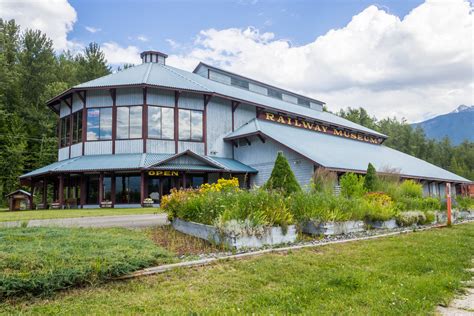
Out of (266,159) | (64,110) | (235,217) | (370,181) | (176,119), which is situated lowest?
(235,217)

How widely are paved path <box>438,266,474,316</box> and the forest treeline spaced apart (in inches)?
1435

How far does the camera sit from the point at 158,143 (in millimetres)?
22672

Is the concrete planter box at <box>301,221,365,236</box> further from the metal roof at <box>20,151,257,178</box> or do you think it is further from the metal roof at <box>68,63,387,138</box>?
the metal roof at <box>68,63,387,138</box>

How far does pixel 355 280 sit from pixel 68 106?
85.3ft

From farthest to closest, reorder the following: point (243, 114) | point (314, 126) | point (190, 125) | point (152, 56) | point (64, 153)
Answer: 1. point (314, 126)
2. point (152, 56)
3. point (243, 114)
4. point (64, 153)
5. point (190, 125)

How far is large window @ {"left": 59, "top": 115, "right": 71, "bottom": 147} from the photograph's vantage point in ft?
83.6

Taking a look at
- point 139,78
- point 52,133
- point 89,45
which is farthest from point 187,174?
point 89,45

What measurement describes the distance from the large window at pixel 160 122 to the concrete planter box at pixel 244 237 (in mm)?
15373

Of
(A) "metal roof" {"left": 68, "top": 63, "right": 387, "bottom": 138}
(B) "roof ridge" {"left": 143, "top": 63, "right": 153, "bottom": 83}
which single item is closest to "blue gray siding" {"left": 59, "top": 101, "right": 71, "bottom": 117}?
(A) "metal roof" {"left": 68, "top": 63, "right": 387, "bottom": 138}

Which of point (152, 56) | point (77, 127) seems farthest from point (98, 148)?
point (152, 56)

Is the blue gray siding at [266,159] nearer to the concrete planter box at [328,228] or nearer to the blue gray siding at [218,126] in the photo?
the blue gray siding at [218,126]

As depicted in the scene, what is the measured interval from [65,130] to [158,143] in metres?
8.55

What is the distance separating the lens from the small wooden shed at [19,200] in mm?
22156

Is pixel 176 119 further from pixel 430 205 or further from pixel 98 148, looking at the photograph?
pixel 430 205
